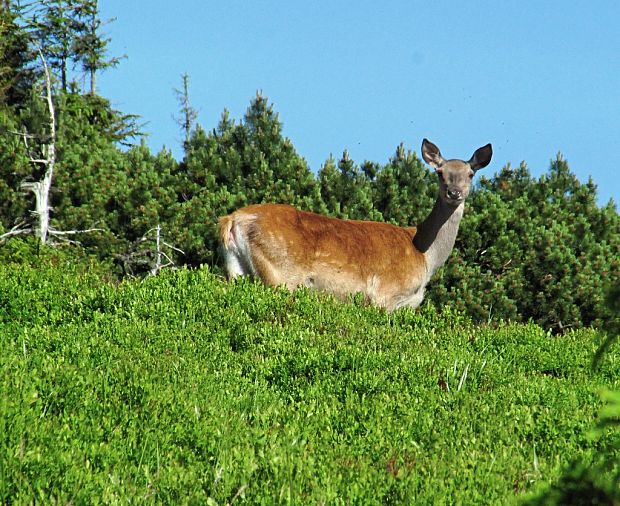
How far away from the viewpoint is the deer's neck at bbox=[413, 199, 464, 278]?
39.9 ft

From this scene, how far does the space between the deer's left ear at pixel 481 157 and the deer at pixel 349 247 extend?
0.01 m

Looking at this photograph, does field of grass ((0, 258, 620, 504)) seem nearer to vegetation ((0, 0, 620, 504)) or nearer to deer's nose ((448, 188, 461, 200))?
vegetation ((0, 0, 620, 504))

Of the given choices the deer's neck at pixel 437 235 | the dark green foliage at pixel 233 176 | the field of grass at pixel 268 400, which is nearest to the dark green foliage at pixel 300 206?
the dark green foliage at pixel 233 176

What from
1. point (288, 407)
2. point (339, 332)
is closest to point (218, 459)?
point (288, 407)

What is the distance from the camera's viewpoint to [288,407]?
5.66 metres

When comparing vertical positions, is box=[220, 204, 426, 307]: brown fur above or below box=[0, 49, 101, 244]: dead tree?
below

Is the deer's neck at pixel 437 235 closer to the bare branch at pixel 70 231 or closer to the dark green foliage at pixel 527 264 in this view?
the dark green foliage at pixel 527 264

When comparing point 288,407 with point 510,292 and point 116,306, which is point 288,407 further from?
point 510,292

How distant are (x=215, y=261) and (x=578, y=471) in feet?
42.3

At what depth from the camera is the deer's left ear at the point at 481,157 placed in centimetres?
1224

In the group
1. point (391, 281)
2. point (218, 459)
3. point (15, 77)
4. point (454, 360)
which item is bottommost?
point (218, 459)

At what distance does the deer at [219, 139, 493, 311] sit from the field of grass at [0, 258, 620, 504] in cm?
150

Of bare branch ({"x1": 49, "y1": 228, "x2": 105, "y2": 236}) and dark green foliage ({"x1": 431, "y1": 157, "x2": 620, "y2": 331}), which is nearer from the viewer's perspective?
bare branch ({"x1": 49, "y1": 228, "x2": 105, "y2": 236})

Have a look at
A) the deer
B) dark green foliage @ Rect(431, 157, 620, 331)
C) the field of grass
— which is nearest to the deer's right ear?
the deer
